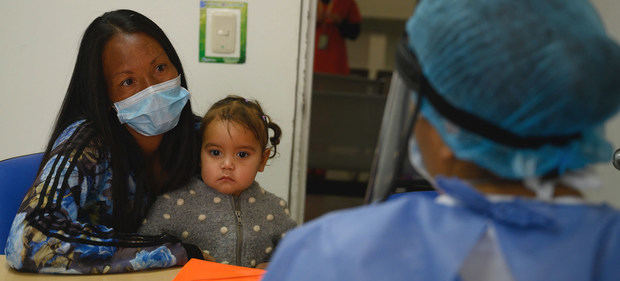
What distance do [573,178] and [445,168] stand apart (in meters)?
0.16

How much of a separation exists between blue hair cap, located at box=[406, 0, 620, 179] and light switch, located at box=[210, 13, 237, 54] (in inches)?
59.5

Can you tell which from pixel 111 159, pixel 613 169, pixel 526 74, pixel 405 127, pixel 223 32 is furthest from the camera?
pixel 223 32

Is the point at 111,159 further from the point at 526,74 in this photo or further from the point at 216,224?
the point at 526,74

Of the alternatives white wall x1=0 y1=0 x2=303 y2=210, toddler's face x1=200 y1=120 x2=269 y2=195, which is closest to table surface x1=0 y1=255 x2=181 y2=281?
toddler's face x1=200 y1=120 x2=269 y2=195

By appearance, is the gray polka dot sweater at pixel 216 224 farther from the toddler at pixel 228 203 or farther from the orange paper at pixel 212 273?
the orange paper at pixel 212 273

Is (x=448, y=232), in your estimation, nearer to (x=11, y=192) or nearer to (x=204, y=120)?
(x=204, y=120)

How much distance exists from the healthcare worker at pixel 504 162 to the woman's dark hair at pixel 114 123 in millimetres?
892

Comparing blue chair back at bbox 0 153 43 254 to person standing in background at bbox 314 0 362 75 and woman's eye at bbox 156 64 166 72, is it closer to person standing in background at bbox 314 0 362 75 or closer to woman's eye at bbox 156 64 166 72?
woman's eye at bbox 156 64 166 72

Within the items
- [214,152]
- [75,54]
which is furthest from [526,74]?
[75,54]

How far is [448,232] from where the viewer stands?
2.03 feet

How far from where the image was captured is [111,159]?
1404mm

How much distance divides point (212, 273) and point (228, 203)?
423 millimetres

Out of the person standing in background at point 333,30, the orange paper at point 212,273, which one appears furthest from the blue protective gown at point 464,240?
the person standing in background at point 333,30

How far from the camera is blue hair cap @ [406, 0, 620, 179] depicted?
1.97 feet
